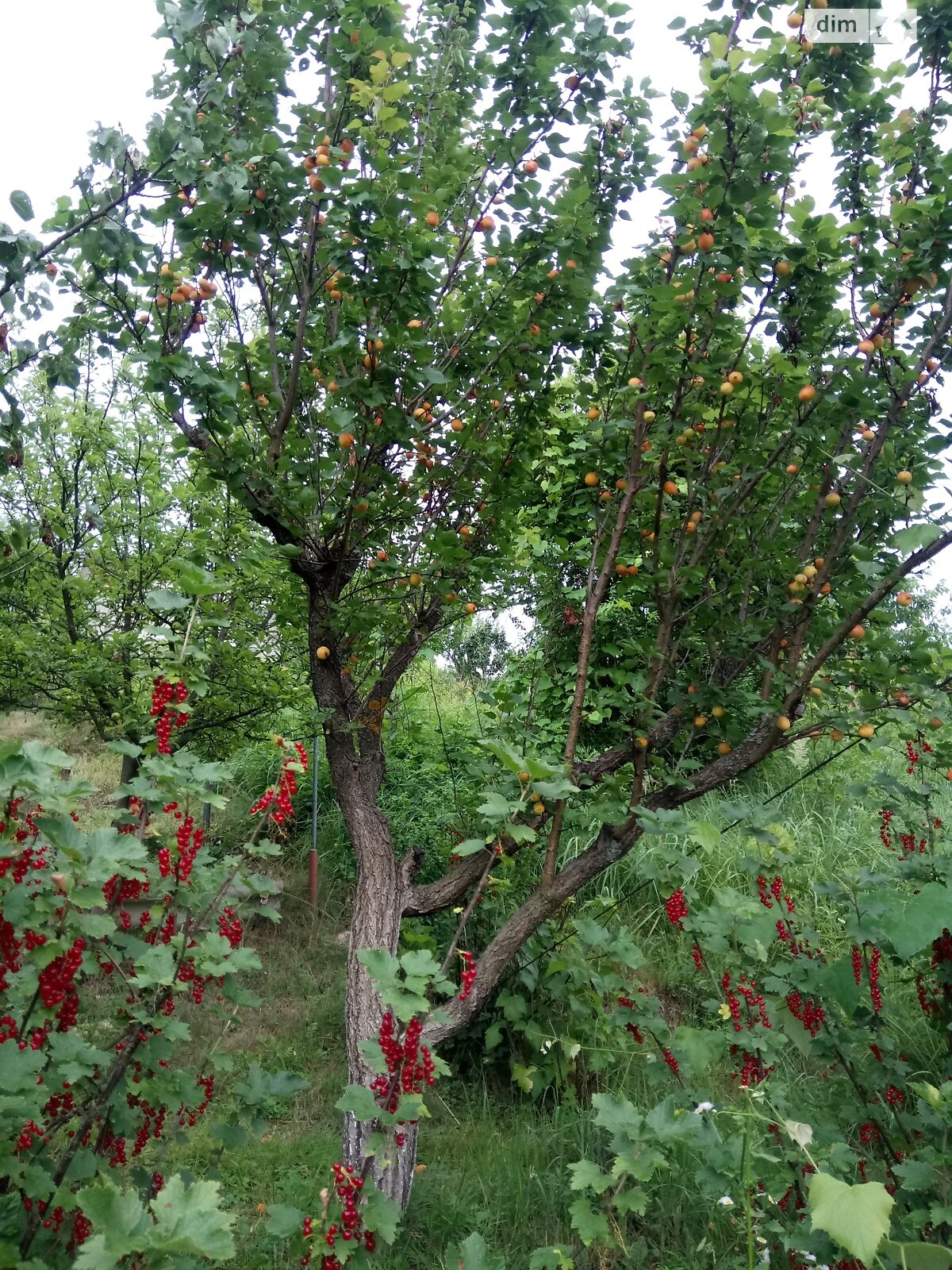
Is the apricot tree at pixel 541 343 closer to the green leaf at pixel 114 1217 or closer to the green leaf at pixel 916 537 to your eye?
the green leaf at pixel 916 537

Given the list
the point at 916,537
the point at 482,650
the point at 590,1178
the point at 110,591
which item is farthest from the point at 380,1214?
the point at 482,650

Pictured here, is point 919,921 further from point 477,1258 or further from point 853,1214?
point 477,1258

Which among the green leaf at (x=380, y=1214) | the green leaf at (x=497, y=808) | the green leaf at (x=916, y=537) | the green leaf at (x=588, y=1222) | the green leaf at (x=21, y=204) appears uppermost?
the green leaf at (x=21, y=204)

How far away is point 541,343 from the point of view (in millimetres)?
2709

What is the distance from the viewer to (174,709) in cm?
157

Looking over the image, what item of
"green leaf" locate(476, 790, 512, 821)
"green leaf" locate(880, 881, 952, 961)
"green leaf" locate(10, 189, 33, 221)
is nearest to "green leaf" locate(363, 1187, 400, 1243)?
"green leaf" locate(476, 790, 512, 821)

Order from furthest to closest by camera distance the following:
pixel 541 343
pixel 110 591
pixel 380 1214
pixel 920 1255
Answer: pixel 110 591 → pixel 541 343 → pixel 380 1214 → pixel 920 1255

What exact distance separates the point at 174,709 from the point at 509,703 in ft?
5.31

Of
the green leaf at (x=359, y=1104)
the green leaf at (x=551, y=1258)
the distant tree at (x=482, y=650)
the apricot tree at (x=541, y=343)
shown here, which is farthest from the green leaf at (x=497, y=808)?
the distant tree at (x=482, y=650)

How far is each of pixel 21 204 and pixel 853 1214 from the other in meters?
1.96

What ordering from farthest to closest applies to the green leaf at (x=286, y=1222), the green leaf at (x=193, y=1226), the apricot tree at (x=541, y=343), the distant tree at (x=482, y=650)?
the distant tree at (x=482, y=650), the apricot tree at (x=541, y=343), the green leaf at (x=286, y=1222), the green leaf at (x=193, y=1226)

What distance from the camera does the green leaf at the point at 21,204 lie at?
4.65 feet

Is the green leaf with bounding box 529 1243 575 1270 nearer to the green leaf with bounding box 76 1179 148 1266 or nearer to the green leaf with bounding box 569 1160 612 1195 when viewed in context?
the green leaf with bounding box 569 1160 612 1195

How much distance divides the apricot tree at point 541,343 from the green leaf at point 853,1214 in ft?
2.72
